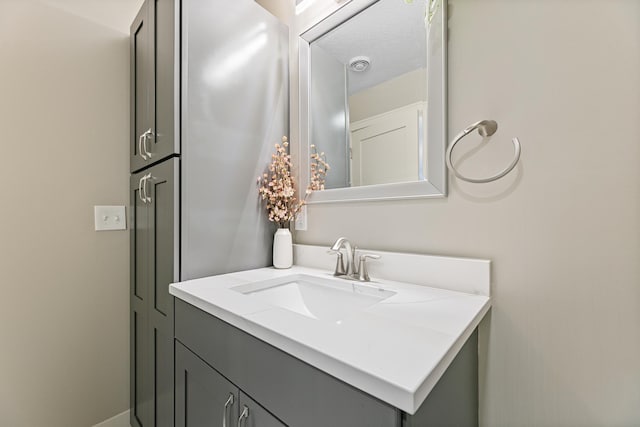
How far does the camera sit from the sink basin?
882 millimetres

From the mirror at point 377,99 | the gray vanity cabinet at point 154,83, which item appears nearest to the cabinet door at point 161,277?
the gray vanity cabinet at point 154,83

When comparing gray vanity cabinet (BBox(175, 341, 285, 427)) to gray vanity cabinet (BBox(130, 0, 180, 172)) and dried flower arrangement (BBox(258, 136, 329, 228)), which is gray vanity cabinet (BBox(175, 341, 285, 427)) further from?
gray vanity cabinet (BBox(130, 0, 180, 172))

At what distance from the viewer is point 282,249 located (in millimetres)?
1188

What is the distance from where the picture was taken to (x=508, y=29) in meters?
0.76

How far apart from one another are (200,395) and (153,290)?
1.63ft

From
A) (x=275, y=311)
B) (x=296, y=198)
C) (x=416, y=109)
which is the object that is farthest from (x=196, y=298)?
(x=416, y=109)

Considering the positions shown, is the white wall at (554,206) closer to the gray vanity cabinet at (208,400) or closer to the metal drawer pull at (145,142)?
the gray vanity cabinet at (208,400)

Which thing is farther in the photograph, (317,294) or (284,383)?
(317,294)

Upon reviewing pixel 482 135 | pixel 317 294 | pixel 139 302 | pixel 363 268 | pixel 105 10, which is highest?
pixel 105 10

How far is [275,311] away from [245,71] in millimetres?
986

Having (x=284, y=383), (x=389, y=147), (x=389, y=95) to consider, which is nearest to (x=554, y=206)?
(x=389, y=147)

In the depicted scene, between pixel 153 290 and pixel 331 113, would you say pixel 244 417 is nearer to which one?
pixel 153 290

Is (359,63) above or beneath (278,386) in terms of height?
above

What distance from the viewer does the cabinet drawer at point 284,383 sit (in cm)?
43
